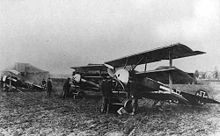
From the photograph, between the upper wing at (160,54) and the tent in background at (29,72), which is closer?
the upper wing at (160,54)

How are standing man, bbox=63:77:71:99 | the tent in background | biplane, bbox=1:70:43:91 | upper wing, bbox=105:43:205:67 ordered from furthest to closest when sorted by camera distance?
the tent in background → biplane, bbox=1:70:43:91 → standing man, bbox=63:77:71:99 → upper wing, bbox=105:43:205:67

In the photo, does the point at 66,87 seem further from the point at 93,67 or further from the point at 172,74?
the point at 172,74

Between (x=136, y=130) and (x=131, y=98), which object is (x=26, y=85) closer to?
(x=131, y=98)

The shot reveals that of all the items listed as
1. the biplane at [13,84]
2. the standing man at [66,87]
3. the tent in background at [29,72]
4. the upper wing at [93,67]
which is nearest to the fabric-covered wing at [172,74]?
the upper wing at [93,67]

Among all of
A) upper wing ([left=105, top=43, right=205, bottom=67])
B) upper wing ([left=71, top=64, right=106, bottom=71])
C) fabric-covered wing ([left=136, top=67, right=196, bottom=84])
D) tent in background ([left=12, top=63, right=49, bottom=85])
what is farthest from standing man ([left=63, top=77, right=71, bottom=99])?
tent in background ([left=12, top=63, right=49, bottom=85])

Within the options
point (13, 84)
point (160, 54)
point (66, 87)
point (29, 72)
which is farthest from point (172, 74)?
point (29, 72)

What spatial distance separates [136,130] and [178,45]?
9.42 feet

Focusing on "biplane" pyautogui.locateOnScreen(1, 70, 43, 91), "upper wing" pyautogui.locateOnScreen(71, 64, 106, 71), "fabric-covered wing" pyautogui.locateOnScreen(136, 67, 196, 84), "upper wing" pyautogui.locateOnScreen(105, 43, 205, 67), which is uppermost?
"upper wing" pyautogui.locateOnScreen(105, 43, 205, 67)

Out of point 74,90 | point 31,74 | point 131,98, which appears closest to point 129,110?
point 131,98

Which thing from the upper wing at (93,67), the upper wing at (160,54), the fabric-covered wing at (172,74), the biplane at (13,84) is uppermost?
the upper wing at (160,54)

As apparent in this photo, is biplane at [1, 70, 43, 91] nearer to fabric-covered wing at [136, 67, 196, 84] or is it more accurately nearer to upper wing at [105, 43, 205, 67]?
upper wing at [105, 43, 205, 67]

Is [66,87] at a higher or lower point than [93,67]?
lower

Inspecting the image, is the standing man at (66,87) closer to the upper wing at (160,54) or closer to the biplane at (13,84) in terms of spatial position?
the upper wing at (160,54)

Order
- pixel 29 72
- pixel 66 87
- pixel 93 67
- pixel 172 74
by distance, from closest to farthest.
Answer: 1. pixel 172 74
2. pixel 93 67
3. pixel 66 87
4. pixel 29 72
